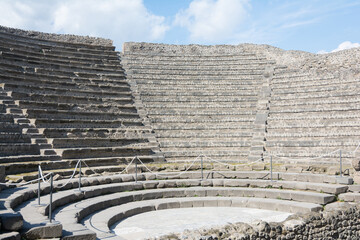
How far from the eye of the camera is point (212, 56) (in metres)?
21.3

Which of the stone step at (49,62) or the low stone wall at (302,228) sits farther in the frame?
the stone step at (49,62)

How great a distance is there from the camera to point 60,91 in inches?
604

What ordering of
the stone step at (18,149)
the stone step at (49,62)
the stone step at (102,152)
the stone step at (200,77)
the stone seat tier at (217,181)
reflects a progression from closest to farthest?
the stone seat tier at (217,181) < the stone step at (18,149) < the stone step at (102,152) < the stone step at (49,62) < the stone step at (200,77)

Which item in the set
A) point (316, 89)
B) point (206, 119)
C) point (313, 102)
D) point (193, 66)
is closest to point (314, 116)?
point (313, 102)

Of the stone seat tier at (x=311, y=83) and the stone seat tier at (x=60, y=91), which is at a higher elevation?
the stone seat tier at (x=311, y=83)

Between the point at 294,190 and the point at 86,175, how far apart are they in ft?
20.6

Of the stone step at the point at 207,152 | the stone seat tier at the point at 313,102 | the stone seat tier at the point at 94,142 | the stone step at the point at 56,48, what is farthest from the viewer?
the stone step at the point at 56,48

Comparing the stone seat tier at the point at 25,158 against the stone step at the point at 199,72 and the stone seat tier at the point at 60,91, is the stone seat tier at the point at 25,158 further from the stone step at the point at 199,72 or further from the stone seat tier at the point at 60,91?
the stone step at the point at 199,72

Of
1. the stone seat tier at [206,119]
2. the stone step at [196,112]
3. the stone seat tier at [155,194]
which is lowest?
the stone seat tier at [155,194]

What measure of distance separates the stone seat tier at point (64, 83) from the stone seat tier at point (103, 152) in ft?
13.6

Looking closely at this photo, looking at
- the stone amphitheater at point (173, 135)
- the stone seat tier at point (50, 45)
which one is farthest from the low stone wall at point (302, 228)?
the stone seat tier at point (50, 45)

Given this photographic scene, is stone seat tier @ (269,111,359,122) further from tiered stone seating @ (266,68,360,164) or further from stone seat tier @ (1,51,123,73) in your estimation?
stone seat tier @ (1,51,123,73)

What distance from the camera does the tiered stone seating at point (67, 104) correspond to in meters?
12.6

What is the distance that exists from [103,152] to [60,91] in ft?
13.0
